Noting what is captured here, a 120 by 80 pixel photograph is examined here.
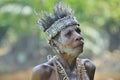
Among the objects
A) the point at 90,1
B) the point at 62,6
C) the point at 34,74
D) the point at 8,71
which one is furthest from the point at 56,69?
the point at 8,71

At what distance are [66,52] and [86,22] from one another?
14.4 metres

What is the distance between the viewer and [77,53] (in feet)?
14.3

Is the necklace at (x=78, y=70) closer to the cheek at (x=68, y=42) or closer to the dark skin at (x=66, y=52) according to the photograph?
the dark skin at (x=66, y=52)

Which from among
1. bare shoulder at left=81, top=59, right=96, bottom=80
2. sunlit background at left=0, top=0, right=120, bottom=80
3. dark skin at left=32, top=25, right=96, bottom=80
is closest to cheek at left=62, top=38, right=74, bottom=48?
dark skin at left=32, top=25, right=96, bottom=80

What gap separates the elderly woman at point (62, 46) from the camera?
436cm

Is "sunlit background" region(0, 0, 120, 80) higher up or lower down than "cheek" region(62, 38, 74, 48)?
higher up

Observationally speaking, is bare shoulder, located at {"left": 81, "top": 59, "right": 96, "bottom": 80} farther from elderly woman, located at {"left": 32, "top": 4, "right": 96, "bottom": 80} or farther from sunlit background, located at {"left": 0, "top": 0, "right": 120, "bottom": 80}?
sunlit background, located at {"left": 0, "top": 0, "right": 120, "bottom": 80}

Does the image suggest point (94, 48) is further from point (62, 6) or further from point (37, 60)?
point (62, 6)

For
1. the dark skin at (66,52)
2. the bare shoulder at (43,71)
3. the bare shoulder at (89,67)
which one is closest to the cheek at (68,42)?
the dark skin at (66,52)

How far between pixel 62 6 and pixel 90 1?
12.8 metres

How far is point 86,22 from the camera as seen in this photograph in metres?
Answer: 18.8

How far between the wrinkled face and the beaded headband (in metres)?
0.03

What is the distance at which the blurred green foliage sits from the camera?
17.6 m

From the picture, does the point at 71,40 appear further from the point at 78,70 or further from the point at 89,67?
the point at 89,67
